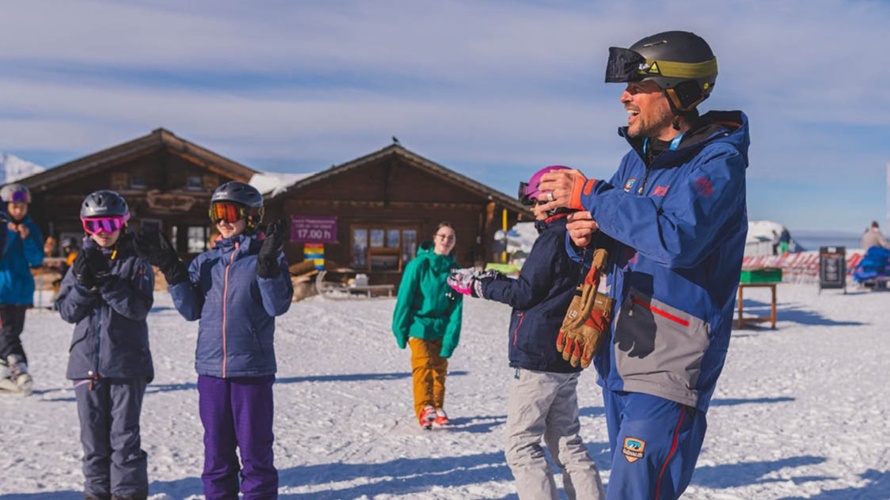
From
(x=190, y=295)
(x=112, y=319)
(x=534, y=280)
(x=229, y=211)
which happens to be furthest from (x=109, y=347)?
(x=534, y=280)

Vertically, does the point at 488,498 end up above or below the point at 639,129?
below

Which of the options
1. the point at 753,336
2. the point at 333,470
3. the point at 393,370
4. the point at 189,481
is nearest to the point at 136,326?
the point at 189,481

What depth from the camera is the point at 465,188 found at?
81.3ft

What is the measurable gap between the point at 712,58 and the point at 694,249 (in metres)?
0.71

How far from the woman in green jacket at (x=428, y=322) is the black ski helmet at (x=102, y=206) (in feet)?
8.43

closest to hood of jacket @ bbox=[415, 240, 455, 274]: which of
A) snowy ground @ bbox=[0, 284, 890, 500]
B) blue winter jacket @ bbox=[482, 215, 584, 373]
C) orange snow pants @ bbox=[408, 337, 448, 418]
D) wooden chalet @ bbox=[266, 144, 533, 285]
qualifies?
orange snow pants @ bbox=[408, 337, 448, 418]

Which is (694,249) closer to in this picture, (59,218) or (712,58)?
(712,58)

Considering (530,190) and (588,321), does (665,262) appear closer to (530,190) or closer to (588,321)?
(588,321)

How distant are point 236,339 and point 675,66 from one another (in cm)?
271

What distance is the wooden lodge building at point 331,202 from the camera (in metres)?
23.7

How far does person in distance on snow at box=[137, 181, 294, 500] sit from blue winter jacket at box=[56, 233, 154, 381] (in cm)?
33

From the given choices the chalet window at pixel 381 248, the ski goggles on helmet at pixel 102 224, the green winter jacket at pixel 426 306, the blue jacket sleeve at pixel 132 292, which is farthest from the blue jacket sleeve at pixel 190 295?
the chalet window at pixel 381 248

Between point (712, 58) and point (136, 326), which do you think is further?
point (136, 326)

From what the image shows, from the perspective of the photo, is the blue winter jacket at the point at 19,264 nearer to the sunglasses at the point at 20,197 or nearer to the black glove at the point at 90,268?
the sunglasses at the point at 20,197
